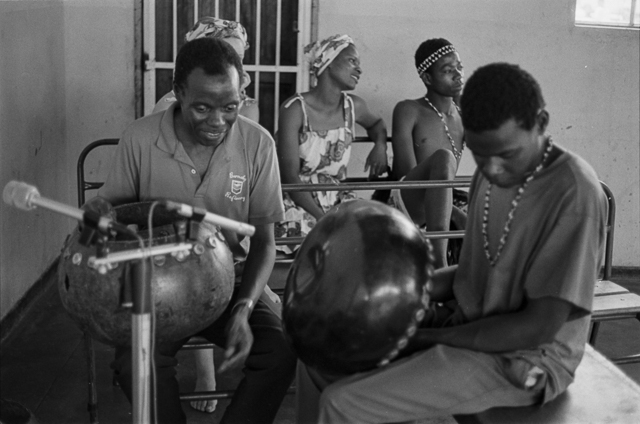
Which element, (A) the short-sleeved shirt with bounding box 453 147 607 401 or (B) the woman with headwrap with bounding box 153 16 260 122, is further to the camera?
(B) the woman with headwrap with bounding box 153 16 260 122

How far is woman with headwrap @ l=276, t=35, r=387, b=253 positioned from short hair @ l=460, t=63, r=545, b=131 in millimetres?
2095

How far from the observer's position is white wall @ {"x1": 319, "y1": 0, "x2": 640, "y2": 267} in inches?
225

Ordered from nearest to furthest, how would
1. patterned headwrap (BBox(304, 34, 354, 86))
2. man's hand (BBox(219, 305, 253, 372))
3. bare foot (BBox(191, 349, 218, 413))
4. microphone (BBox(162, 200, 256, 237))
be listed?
microphone (BBox(162, 200, 256, 237))
man's hand (BBox(219, 305, 253, 372))
bare foot (BBox(191, 349, 218, 413))
patterned headwrap (BBox(304, 34, 354, 86))

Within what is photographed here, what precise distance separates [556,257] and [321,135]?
7.94ft

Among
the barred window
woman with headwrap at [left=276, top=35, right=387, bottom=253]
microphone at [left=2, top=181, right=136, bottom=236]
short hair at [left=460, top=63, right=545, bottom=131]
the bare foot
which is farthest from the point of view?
the barred window

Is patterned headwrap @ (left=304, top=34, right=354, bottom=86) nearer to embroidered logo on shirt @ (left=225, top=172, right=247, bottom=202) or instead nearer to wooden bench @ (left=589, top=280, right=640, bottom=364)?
embroidered logo on shirt @ (left=225, top=172, right=247, bottom=202)

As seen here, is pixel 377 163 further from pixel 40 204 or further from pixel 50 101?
pixel 40 204

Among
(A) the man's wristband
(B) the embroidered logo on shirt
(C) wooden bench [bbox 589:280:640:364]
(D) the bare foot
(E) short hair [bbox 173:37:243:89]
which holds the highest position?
(E) short hair [bbox 173:37:243:89]

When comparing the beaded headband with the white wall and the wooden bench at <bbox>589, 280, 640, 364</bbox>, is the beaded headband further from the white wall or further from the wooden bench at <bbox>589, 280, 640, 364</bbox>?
the wooden bench at <bbox>589, 280, 640, 364</bbox>

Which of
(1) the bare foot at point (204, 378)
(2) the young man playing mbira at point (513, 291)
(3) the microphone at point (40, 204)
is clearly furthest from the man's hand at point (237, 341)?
(1) the bare foot at point (204, 378)

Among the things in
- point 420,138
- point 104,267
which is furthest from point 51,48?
point 104,267

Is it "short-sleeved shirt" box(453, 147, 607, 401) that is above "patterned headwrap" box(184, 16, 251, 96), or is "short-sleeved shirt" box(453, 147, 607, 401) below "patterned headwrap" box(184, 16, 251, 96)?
below

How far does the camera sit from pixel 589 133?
606cm

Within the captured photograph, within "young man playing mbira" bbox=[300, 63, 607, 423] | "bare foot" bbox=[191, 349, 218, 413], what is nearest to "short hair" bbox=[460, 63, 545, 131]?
"young man playing mbira" bbox=[300, 63, 607, 423]
